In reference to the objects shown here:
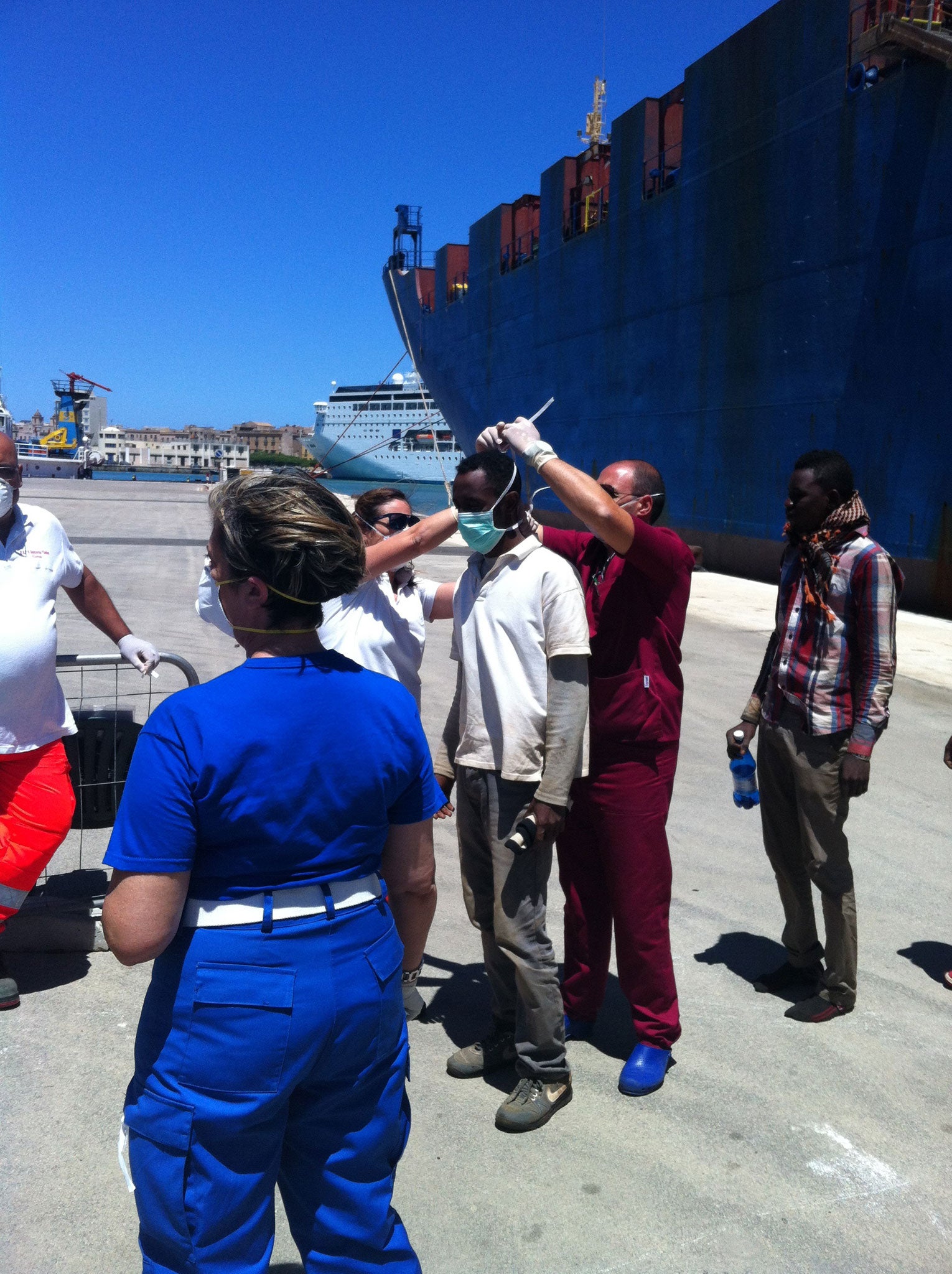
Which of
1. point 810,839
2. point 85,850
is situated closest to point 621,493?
point 810,839

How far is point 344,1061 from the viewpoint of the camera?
61.9 inches

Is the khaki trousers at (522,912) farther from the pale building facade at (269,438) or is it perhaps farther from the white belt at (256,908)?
the pale building facade at (269,438)

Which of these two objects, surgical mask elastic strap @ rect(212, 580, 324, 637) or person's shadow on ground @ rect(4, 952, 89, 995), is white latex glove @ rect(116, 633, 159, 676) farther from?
surgical mask elastic strap @ rect(212, 580, 324, 637)

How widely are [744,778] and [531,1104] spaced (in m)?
1.41

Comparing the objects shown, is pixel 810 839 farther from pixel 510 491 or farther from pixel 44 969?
pixel 44 969

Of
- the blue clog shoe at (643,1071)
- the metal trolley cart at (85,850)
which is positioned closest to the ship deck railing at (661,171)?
the metal trolley cart at (85,850)

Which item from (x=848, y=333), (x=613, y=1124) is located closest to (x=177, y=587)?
(x=848, y=333)

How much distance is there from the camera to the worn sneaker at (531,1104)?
2725mm

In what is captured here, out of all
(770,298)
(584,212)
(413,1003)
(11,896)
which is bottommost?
(413,1003)

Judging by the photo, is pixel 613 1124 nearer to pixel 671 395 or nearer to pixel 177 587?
pixel 177 587

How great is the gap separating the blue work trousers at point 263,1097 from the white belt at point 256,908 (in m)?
0.01

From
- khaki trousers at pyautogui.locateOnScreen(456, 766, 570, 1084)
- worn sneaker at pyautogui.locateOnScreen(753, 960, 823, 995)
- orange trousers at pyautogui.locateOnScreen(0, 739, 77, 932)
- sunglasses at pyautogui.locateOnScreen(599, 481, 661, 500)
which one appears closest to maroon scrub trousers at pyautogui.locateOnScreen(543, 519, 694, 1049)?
sunglasses at pyautogui.locateOnScreen(599, 481, 661, 500)

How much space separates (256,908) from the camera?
154cm

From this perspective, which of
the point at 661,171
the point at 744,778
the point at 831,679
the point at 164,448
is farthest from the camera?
the point at 164,448
